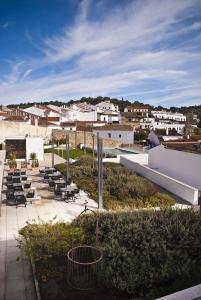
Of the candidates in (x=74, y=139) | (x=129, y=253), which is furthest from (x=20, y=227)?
(x=74, y=139)

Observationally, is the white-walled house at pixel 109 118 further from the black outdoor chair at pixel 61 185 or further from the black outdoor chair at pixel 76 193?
the black outdoor chair at pixel 76 193

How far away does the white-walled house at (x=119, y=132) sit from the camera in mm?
59656

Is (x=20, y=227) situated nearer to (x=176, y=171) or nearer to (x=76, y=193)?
(x=76, y=193)

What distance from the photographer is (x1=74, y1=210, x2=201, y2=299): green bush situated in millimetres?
6750

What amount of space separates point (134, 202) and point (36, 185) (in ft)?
22.4

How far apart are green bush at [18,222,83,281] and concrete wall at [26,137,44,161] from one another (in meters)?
21.7

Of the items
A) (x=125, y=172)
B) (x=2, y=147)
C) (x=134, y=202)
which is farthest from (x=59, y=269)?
(x=2, y=147)

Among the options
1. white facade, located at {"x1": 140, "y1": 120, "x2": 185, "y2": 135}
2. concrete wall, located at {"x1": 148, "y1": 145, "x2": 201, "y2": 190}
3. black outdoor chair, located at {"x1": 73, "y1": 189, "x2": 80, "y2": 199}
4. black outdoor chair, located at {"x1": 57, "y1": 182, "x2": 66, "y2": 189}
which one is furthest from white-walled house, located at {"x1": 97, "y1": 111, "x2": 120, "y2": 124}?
black outdoor chair, located at {"x1": 73, "y1": 189, "x2": 80, "y2": 199}

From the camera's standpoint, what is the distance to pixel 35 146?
29969mm

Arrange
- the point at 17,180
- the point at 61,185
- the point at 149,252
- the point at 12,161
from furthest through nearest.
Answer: the point at 12,161 → the point at 17,180 → the point at 61,185 → the point at 149,252

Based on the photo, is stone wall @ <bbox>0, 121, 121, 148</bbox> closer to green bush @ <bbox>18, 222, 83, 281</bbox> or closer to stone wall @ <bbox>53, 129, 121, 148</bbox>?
stone wall @ <bbox>53, 129, 121, 148</bbox>

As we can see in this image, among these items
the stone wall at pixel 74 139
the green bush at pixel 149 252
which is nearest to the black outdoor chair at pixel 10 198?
the green bush at pixel 149 252

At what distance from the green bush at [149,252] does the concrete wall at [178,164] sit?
9828 millimetres

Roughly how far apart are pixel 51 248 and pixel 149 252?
2457 mm
